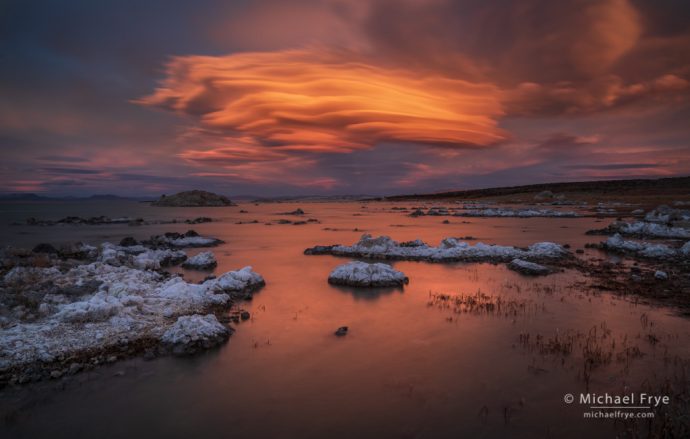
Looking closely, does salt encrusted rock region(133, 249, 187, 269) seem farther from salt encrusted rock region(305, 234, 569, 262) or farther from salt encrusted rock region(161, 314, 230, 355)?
salt encrusted rock region(161, 314, 230, 355)

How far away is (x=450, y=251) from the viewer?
23.1 metres

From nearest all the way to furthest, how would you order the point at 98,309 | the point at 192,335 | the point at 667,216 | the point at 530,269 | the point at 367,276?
1. the point at 192,335
2. the point at 98,309
3. the point at 367,276
4. the point at 530,269
5. the point at 667,216

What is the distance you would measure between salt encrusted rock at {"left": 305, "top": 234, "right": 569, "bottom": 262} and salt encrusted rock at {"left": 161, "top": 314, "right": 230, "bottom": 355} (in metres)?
14.8

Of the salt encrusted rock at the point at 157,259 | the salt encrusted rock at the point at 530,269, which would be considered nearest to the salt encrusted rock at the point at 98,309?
the salt encrusted rock at the point at 157,259

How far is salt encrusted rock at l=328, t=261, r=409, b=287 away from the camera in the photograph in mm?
16453

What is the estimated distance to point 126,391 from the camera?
7668 millimetres

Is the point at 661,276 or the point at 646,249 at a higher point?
the point at 646,249

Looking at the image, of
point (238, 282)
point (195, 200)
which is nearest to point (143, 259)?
point (238, 282)

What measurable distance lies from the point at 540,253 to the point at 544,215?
43885 mm

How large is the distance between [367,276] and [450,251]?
8.39m

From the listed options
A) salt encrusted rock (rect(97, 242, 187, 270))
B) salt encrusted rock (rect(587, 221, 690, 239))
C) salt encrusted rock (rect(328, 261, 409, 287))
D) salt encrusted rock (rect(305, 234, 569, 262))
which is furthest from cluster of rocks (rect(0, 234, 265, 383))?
salt encrusted rock (rect(587, 221, 690, 239))

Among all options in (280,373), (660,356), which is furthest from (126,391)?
(660,356)

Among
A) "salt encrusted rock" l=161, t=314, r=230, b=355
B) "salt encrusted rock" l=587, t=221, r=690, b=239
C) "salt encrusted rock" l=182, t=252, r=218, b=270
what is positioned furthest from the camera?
"salt encrusted rock" l=587, t=221, r=690, b=239

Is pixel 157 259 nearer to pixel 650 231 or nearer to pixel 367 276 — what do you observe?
pixel 367 276
